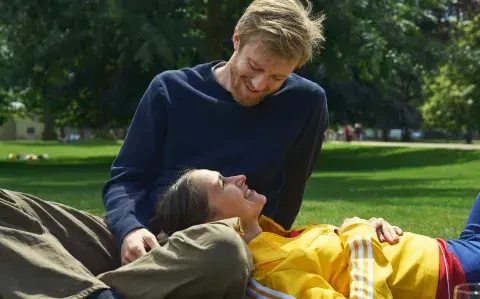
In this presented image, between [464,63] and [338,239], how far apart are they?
69.0ft

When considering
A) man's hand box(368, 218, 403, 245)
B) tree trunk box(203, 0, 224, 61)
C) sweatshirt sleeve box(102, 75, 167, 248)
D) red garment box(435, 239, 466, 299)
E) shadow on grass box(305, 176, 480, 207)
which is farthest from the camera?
tree trunk box(203, 0, 224, 61)

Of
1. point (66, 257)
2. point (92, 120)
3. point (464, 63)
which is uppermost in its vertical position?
point (66, 257)

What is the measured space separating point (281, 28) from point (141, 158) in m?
1.03

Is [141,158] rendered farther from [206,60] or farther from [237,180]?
[206,60]

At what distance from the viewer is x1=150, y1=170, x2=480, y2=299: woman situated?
142 inches

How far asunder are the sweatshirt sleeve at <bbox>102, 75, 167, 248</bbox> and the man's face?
17.0 inches

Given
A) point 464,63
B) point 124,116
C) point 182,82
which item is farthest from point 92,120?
point 182,82

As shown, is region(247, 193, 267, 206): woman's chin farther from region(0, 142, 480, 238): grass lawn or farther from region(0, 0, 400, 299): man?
region(0, 142, 480, 238): grass lawn

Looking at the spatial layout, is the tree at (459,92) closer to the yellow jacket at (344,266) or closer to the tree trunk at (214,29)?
the tree trunk at (214,29)

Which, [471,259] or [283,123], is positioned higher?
[283,123]

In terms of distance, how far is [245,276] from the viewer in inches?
139

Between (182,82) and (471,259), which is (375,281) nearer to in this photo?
(471,259)

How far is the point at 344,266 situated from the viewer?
3.79 m

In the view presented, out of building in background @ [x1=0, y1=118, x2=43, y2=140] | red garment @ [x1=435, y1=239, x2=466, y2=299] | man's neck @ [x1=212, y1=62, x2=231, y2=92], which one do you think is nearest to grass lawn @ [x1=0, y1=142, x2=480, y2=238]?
man's neck @ [x1=212, y1=62, x2=231, y2=92]
